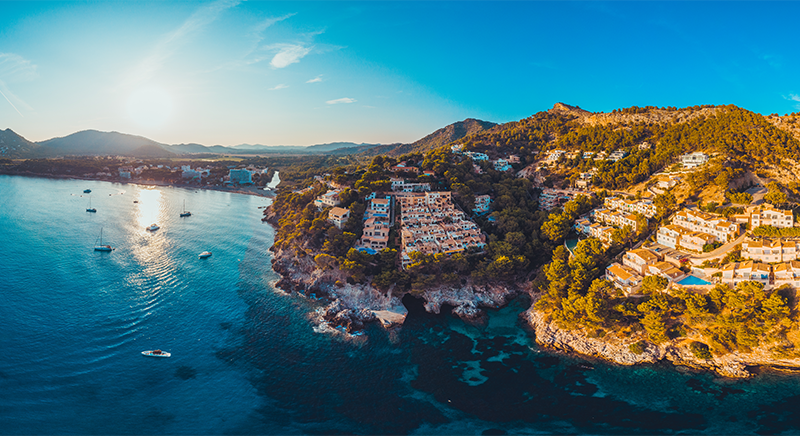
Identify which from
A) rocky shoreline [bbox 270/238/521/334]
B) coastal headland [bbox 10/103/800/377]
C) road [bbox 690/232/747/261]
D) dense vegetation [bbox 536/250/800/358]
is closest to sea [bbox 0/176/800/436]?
rocky shoreline [bbox 270/238/521/334]

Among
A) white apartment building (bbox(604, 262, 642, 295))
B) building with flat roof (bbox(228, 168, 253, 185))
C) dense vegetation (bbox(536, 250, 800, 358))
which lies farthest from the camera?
building with flat roof (bbox(228, 168, 253, 185))

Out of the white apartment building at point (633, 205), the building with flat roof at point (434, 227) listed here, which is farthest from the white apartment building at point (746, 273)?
the building with flat roof at point (434, 227)

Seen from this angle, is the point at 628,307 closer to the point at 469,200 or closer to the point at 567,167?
the point at 469,200

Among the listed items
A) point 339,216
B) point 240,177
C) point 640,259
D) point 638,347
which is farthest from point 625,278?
point 240,177

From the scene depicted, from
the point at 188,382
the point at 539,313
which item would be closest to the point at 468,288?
the point at 539,313

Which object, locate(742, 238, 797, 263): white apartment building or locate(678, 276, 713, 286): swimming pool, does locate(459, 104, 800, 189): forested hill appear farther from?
locate(678, 276, 713, 286): swimming pool

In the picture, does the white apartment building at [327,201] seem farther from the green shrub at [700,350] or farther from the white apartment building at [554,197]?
the green shrub at [700,350]
